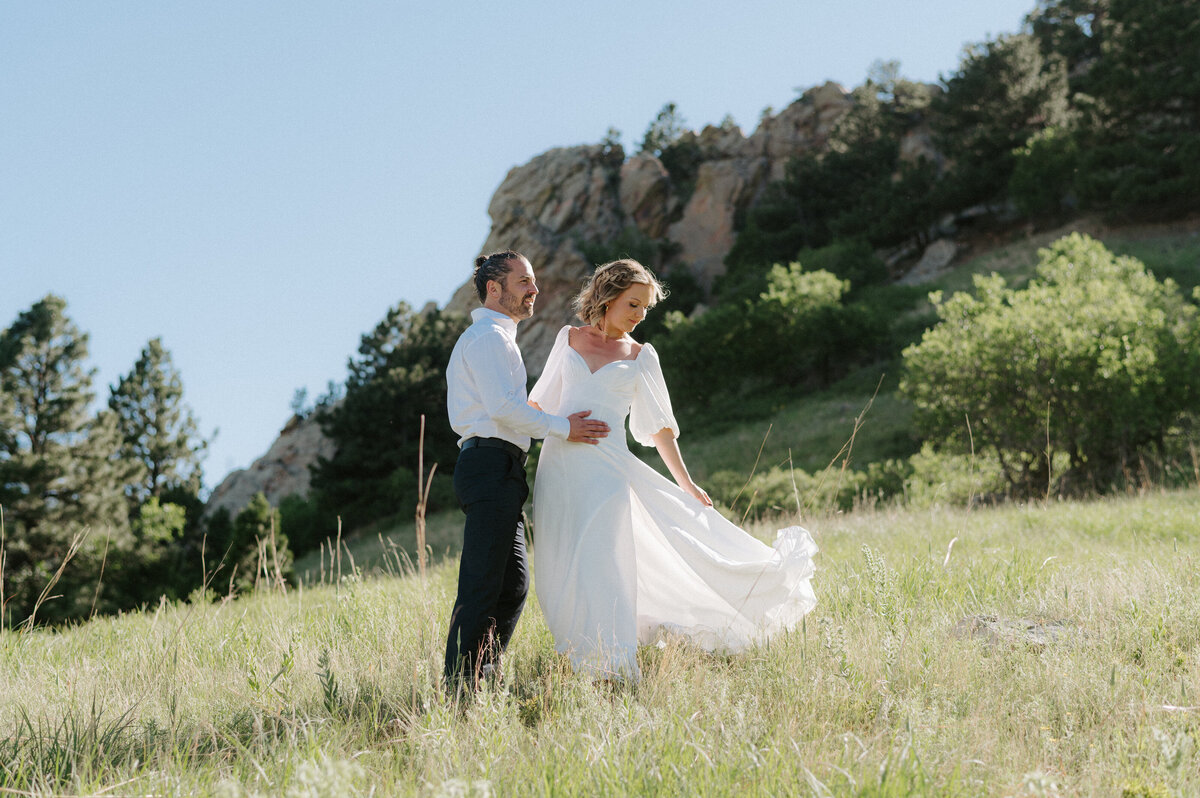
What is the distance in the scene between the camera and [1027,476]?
14.5 metres

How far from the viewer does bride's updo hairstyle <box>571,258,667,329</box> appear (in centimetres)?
442

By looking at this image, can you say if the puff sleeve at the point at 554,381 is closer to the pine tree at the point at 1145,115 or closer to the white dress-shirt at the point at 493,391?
the white dress-shirt at the point at 493,391

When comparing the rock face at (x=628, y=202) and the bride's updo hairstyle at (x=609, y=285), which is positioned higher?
the rock face at (x=628, y=202)

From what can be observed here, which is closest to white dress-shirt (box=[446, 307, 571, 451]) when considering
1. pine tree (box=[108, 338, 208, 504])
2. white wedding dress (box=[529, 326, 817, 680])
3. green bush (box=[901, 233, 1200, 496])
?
white wedding dress (box=[529, 326, 817, 680])

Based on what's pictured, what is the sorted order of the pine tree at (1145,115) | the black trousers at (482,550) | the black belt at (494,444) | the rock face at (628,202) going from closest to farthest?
the black trousers at (482,550) → the black belt at (494,444) → the pine tree at (1145,115) → the rock face at (628,202)

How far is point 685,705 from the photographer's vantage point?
3260 mm

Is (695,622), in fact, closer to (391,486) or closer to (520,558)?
(520,558)

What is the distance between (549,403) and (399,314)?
4195 centimetres

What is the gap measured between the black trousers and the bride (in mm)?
322

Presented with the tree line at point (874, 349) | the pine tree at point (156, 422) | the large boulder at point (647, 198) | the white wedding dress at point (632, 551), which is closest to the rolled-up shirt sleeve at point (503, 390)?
the white wedding dress at point (632, 551)

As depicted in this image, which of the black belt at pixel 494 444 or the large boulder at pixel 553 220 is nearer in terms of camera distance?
the black belt at pixel 494 444

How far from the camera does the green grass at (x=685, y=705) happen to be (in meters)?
2.67

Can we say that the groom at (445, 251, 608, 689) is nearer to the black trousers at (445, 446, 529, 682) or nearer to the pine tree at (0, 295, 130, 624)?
the black trousers at (445, 446, 529, 682)

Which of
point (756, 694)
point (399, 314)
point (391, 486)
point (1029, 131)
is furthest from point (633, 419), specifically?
point (1029, 131)
